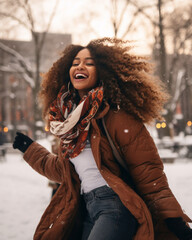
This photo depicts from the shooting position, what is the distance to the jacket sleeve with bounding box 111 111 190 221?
6.83ft

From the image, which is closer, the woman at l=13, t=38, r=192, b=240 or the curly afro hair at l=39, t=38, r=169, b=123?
the woman at l=13, t=38, r=192, b=240

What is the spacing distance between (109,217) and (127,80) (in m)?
1.04

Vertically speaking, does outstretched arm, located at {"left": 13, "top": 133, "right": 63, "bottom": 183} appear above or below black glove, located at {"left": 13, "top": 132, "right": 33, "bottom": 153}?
below

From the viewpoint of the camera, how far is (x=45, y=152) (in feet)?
8.96

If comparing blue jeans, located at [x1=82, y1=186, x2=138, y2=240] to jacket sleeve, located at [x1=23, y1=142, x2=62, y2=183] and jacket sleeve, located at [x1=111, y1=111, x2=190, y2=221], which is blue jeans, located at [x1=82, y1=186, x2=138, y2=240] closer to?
jacket sleeve, located at [x1=111, y1=111, x2=190, y2=221]

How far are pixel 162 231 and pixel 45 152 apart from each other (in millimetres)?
1139

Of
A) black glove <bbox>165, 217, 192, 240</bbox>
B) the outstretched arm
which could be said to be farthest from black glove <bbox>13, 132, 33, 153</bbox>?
black glove <bbox>165, 217, 192, 240</bbox>

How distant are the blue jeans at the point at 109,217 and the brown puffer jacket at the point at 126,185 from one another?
0.24 feet

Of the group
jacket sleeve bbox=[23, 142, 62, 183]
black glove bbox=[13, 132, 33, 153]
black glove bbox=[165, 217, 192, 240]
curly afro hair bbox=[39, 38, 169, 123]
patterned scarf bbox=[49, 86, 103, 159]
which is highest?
curly afro hair bbox=[39, 38, 169, 123]

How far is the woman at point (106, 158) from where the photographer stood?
208 centimetres

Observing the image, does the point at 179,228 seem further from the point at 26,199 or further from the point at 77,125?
the point at 26,199

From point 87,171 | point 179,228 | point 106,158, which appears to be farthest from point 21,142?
point 179,228

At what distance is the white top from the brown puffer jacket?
3.1 inches

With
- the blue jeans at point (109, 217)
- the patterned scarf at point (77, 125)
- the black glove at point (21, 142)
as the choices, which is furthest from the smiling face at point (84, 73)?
the blue jeans at point (109, 217)
